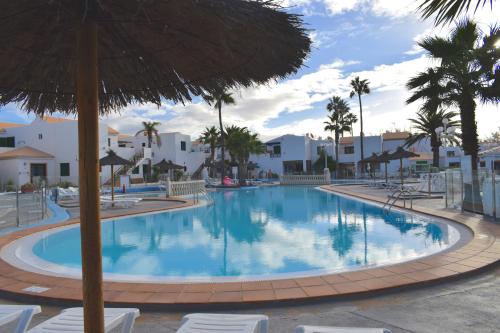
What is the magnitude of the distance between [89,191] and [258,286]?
137 inches

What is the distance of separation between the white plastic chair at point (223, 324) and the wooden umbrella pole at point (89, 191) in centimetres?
85

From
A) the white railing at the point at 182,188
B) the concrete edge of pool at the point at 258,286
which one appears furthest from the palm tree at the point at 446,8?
the white railing at the point at 182,188

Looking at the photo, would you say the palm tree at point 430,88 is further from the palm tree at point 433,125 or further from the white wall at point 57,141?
the white wall at point 57,141

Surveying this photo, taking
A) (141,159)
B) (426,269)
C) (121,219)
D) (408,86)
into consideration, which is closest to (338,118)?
(141,159)

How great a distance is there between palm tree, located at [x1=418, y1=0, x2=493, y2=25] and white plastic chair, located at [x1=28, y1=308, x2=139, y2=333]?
3612 mm

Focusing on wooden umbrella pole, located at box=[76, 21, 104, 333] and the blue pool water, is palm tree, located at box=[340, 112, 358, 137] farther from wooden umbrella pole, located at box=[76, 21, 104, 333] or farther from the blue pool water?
wooden umbrella pole, located at box=[76, 21, 104, 333]

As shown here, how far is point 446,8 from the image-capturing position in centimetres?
302

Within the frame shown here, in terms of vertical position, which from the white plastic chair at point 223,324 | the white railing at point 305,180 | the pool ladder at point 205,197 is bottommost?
the pool ladder at point 205,197

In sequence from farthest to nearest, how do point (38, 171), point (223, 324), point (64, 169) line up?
A: point (64, 169) → point (38, 171) → point (223, 324)

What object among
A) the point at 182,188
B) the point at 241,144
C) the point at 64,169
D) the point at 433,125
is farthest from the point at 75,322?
the point at 64,169

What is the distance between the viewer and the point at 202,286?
5.21 meters

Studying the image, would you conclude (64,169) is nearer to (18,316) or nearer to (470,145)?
(470,145)

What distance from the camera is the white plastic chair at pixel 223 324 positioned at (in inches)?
112

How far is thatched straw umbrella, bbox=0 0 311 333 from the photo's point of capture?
2.21 m
